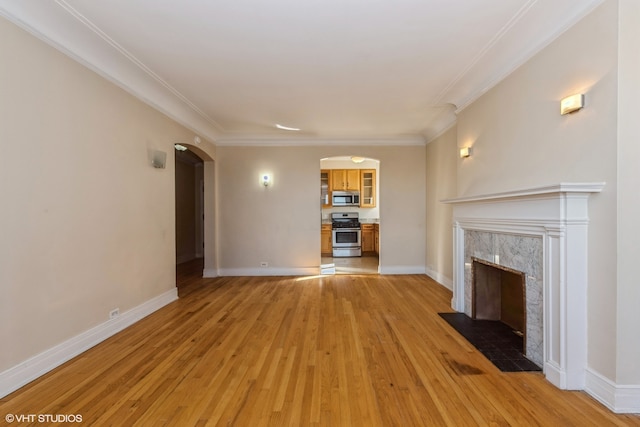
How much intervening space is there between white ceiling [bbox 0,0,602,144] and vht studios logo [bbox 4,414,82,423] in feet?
8.30

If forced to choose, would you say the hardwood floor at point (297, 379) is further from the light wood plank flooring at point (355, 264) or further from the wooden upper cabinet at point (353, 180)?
the wooden upper cabinet at point (353, 180)

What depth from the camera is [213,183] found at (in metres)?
5.61

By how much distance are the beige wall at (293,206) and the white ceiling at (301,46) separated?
157cm

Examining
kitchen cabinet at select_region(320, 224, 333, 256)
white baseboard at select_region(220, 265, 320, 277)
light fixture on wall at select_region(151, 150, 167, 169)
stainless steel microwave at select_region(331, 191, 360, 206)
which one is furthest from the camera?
stainless steel microwave at select_region(331, 191, 360, 206)

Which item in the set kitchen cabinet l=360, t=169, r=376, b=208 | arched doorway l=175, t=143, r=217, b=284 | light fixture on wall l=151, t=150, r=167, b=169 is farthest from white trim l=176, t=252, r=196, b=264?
kitchen cabinet l=360, t=169, r=376, b=208

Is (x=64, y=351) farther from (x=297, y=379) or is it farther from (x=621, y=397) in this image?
(x=621, y=397)

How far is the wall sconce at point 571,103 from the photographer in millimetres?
1926

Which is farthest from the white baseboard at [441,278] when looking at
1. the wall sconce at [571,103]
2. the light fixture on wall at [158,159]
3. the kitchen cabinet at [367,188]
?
the light fixture on wall at [158,159]

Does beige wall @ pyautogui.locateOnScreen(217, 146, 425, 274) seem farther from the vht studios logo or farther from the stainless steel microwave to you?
the vht studios logo

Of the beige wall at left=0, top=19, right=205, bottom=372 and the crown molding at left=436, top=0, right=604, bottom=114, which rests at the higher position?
the crown molding at left=436, top=0, right=604, bottom=114

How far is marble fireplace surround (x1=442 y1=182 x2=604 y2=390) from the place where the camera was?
194 cm

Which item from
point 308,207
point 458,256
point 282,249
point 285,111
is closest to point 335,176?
point 308,207

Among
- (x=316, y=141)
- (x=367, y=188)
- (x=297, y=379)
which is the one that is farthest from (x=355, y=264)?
(x=297, y=379)

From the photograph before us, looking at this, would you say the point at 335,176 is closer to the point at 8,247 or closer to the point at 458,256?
the point at 458,256
